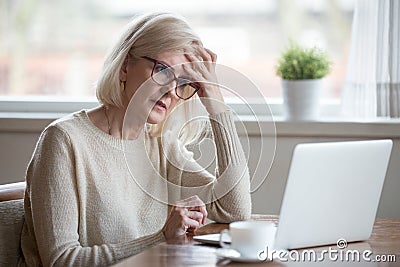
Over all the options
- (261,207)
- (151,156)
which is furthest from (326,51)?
(151,156)

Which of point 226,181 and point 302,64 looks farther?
point 302,64

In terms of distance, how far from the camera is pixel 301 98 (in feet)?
9.86

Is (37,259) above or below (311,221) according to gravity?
below

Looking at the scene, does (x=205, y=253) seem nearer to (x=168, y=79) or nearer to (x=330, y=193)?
(x=330, y=193)

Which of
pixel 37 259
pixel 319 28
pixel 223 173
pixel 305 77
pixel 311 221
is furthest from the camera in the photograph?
pixel 319 28

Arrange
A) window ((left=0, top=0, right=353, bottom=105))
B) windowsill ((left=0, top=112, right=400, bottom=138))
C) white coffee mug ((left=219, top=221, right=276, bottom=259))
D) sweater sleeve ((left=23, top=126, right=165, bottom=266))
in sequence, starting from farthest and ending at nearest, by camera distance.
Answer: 1. window ((left=0, top=0, right=353, bottom=105))
2. windowsill ((left=0, top=112, right=400, bottom=138))
3. sweater sleeve ((left=23, top=126, right=165, bottom=266))
4. white coffee mug ((left=219, top=221, right=276, bottom=259))

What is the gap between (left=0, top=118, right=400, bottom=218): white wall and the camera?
9.77 feet

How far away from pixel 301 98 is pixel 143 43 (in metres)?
1.09

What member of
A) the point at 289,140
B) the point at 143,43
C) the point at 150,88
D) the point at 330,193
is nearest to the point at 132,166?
the point at 150,88

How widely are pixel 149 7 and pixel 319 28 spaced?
685 millimetres

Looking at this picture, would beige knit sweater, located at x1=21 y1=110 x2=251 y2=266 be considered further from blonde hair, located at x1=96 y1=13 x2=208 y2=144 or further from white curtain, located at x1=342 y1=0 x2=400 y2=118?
white curtain, located at x1=342 y1=0 x2=400 y2=118

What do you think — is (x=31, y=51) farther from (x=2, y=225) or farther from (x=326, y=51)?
(x=2, y=225)

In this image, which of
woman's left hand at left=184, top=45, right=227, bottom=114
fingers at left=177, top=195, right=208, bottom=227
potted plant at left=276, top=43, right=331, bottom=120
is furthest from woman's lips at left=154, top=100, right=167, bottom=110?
potted plant at left=276, top=43, right=331, bottom=120

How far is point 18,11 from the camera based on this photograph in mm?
3363
